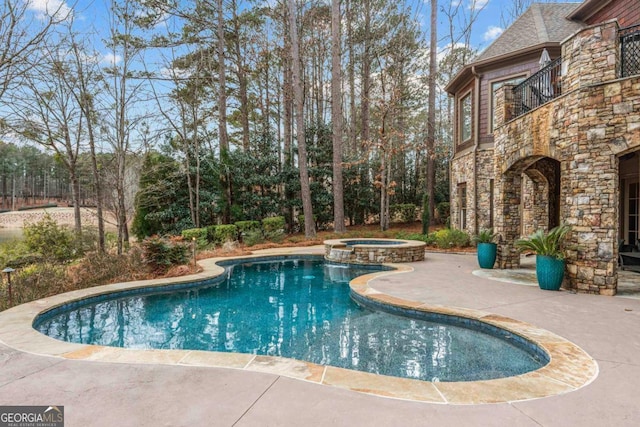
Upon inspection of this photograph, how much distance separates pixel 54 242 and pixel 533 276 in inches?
433

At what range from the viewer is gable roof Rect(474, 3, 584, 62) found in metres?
10.3

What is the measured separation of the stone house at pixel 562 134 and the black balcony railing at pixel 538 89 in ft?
0.07

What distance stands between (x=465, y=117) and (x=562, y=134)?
759cm

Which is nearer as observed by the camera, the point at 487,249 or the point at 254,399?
the point at 254,399

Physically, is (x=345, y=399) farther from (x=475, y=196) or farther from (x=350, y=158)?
(x=350, y=158)

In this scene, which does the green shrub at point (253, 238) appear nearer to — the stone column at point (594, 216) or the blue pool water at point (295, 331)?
the blue pool water at point (295, 331)

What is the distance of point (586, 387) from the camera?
8.68 ft

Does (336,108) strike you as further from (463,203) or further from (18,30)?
(18,30)

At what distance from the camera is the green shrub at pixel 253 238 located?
41.3 ft

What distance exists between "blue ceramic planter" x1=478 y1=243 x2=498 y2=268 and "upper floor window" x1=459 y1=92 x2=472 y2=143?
604cm

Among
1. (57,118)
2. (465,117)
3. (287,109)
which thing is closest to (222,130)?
(287,109)

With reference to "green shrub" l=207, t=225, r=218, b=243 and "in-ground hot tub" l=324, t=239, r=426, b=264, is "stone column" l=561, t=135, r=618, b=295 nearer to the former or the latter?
"in-ground hot tub" l=324, t=239, r=426, b=264

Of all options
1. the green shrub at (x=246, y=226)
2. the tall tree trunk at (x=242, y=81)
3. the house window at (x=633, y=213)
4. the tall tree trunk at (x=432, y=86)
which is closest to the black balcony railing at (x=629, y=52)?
the house window at (x=633, y=213)

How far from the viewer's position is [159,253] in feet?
25.2
